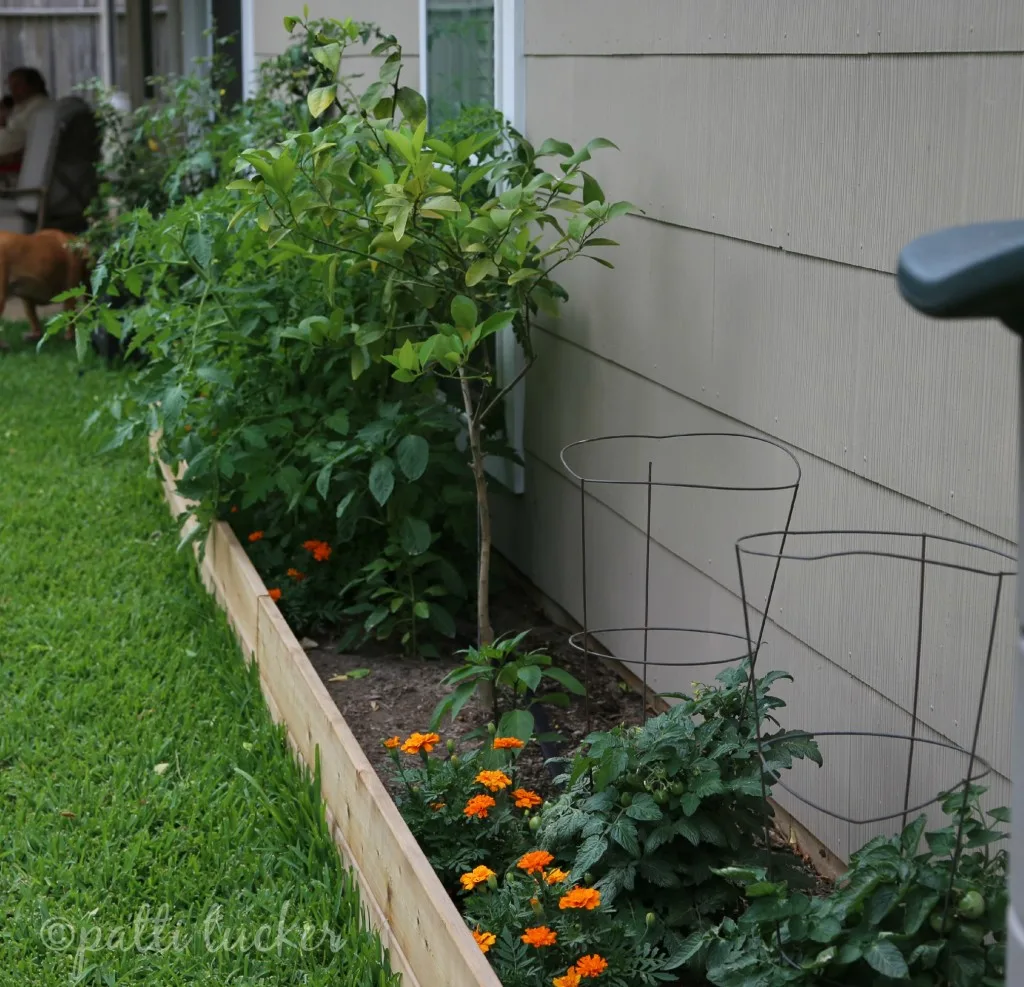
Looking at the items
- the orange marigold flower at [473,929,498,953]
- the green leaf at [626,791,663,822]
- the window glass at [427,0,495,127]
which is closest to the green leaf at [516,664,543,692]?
the green leaf at [626,791,663,822]

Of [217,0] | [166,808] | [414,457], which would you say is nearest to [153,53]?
[217,0]

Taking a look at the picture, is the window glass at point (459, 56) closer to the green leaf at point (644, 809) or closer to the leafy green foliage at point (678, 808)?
the leafy green foliage at point (678, 808)

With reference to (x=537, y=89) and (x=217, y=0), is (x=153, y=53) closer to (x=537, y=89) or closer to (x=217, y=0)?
(x=217, y=0)

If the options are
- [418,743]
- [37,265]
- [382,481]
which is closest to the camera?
[418,743]

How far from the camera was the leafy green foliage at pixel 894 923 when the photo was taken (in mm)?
1699

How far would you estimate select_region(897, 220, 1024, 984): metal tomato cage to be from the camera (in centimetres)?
75

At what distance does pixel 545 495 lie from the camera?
3955 millimetres

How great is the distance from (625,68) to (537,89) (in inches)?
27.7

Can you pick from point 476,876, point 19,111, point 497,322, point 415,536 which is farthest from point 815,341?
point 19,111

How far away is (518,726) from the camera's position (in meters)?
2.67

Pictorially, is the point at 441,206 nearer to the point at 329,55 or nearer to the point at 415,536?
the point at 329,55

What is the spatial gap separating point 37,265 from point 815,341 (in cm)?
671

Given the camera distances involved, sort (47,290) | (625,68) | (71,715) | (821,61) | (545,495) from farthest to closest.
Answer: (47,290) → (545,495) → (71,715) → (625,68) → (821,61)

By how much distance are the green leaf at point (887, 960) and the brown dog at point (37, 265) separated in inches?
281
